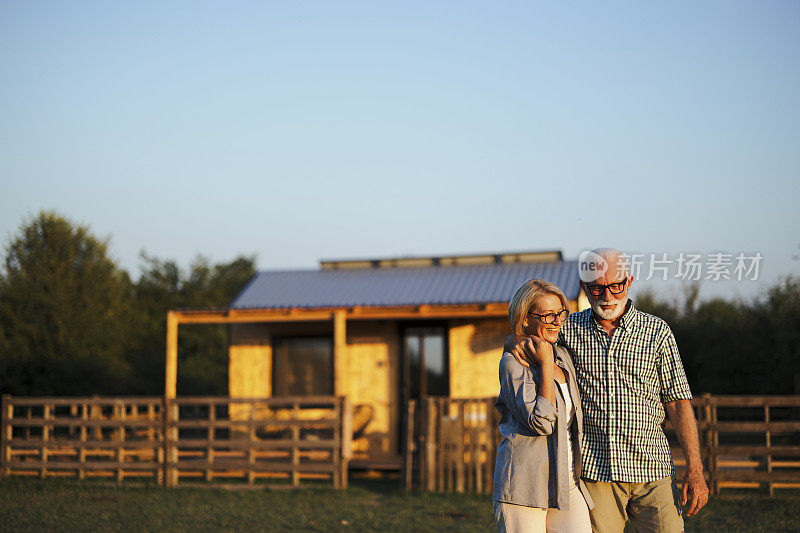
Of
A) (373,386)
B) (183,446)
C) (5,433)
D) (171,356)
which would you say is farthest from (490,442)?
(5,433)

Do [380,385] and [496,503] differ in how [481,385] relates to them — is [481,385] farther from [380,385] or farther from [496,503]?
[496,503]

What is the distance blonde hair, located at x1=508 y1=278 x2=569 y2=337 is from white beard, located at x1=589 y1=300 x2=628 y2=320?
0.30 meters

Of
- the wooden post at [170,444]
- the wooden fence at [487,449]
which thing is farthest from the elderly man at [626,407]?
the wooden post at [170,444]

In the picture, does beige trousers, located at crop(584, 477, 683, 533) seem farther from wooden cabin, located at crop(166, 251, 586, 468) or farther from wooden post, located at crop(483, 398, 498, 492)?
wooden cabin, located at crop(166, 251, 586, 468)

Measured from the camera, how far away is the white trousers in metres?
3.52

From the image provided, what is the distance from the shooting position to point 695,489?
3816 millimetres

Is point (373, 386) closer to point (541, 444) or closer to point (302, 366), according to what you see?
point (302, 366)

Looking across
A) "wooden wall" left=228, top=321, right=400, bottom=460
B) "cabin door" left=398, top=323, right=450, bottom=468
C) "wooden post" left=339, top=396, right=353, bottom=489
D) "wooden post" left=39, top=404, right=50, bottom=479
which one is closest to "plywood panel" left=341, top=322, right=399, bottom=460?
"wooden wall" left=228, top=321, right=400, bottom=460

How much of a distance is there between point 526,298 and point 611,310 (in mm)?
504

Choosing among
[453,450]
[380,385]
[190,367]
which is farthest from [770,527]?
[190,367]

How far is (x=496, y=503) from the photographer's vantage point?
142 inches

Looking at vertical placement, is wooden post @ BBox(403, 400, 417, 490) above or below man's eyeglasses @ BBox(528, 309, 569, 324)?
below

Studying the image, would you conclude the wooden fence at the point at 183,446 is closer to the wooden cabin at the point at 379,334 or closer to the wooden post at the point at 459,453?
the wooden cabin at the point at 379,334

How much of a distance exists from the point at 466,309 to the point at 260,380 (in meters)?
4.33
